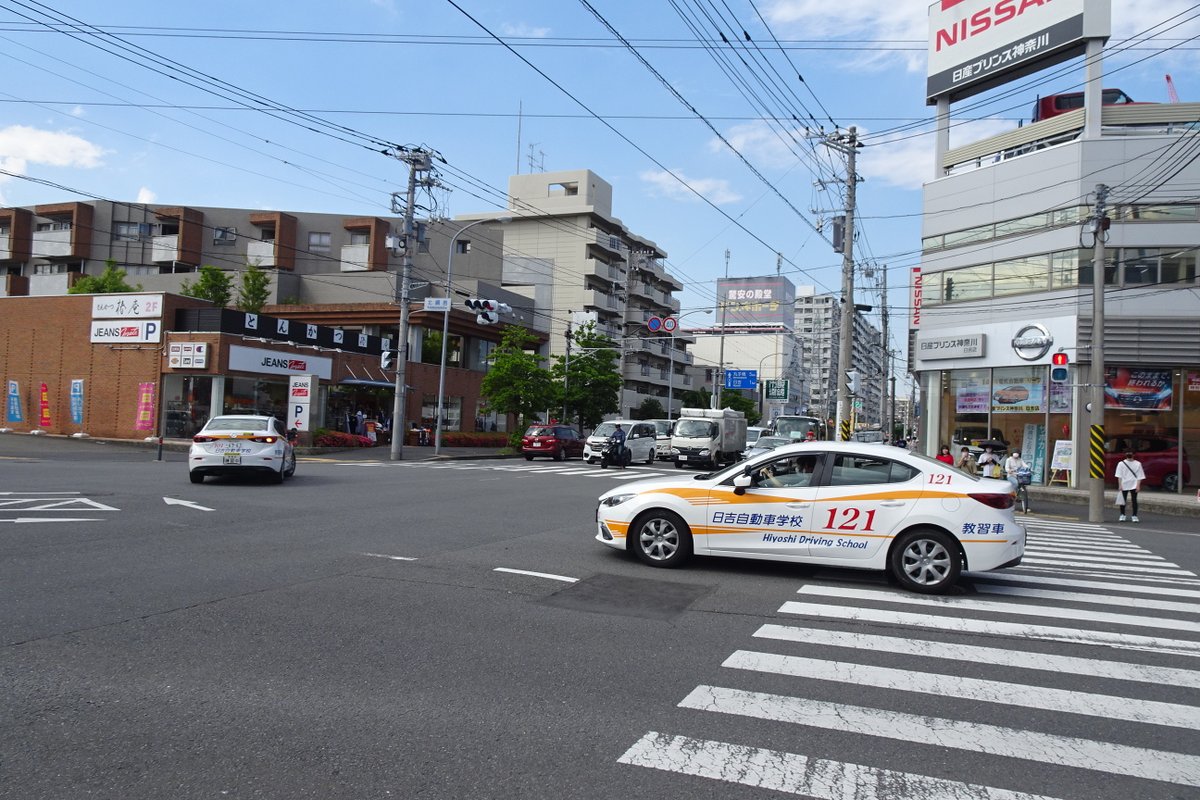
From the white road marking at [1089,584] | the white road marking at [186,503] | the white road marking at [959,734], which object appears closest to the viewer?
the white road marking at [959,734]

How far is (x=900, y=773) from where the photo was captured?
3.98 metres

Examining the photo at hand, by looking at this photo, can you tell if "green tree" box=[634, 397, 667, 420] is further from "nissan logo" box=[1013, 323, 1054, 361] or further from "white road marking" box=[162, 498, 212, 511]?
"white road marking" box=[162, 498, 212, 511]

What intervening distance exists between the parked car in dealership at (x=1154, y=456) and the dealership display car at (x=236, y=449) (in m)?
23.7

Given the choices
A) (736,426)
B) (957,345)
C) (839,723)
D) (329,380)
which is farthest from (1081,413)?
(329,380)

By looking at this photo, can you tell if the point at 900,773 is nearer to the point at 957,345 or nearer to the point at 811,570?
the point at 811,570

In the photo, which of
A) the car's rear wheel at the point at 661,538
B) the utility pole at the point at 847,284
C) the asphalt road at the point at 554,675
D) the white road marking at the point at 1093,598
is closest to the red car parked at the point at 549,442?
the utility pole at the point at 847,284

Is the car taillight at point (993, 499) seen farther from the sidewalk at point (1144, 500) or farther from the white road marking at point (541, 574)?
the sidewalk at point (1144, 500)

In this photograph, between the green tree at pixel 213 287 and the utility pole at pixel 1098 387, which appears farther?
the green tree at pixel 213 287

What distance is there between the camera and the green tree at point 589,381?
4553 cm

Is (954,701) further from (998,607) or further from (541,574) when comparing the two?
(541,574)

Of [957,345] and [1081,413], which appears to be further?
[957,345]

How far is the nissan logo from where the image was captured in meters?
26.0

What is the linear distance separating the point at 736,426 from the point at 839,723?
32184 mm

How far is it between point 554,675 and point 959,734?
8.08ft
